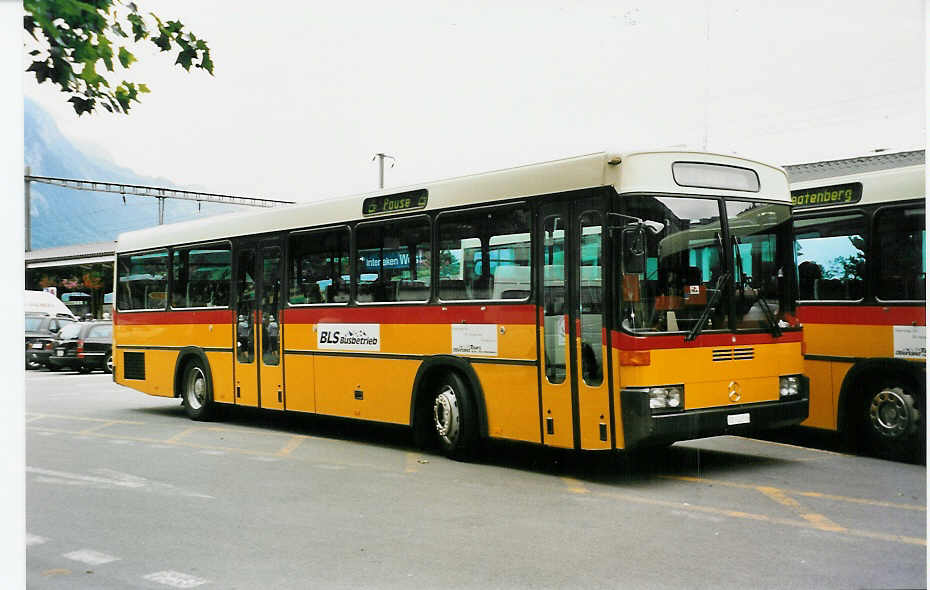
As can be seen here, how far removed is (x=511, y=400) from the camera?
9148 millimetres

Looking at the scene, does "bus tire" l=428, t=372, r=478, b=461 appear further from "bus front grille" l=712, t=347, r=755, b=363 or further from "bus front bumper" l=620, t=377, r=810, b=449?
"bus front grille" l=712, t=347, r=755, b=363

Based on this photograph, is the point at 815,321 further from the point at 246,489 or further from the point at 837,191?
the point at 246,489

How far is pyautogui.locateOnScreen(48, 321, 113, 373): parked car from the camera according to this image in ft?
73.5

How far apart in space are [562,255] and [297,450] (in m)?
4.05

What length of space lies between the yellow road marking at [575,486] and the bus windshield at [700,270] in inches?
55.3

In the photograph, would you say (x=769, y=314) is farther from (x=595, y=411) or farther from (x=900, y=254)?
(x=595, y=411)

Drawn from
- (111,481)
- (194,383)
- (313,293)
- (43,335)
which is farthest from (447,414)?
(43,335)

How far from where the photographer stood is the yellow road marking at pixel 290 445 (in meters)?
10.8

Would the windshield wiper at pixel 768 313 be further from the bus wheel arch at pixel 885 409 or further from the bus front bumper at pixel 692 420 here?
the bus wheel arch at pixel 885 409

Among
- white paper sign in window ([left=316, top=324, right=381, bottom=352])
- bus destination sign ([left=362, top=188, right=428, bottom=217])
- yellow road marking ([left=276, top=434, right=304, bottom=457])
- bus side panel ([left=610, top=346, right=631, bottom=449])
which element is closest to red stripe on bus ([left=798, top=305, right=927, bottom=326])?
bus side panel ([left=610, top=346, right=631, bottom=449])

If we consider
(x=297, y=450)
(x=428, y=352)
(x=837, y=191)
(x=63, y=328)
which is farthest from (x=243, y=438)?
(x=63, y=328)

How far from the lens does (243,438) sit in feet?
39.6

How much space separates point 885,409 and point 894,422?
140 millimetres
